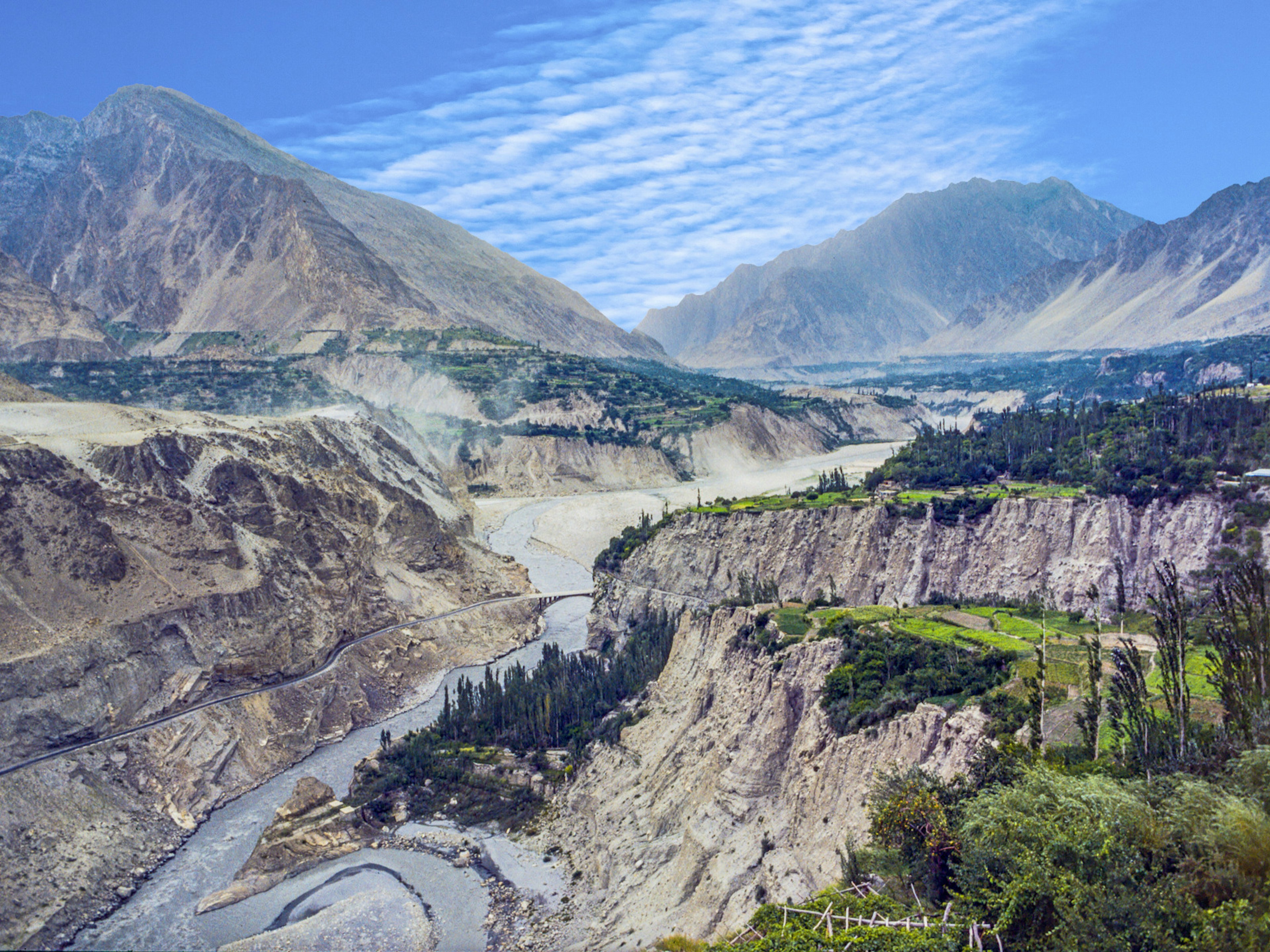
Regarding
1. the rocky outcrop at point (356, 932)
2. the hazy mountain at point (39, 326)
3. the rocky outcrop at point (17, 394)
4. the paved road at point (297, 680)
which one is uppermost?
the hazy mountain at point (39, 326)

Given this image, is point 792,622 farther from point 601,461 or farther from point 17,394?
point 601,461

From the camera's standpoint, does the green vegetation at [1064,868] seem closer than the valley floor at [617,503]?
Yes

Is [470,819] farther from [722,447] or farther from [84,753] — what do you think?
[722,447]

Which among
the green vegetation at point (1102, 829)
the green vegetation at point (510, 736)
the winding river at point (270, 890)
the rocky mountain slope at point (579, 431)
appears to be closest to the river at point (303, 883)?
the winding river at point (270, 890)

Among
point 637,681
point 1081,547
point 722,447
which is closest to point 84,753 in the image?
point 637,681

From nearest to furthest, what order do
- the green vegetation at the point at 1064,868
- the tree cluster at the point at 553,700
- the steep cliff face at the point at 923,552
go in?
the green vegetation at the point at 1064,868, the steep cliff face at the point at 923,552, the tree cluster at the point at 553,700

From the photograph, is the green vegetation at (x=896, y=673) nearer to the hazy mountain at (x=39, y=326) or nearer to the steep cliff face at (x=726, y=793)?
the steep cliff face at (x=726, y=793)
